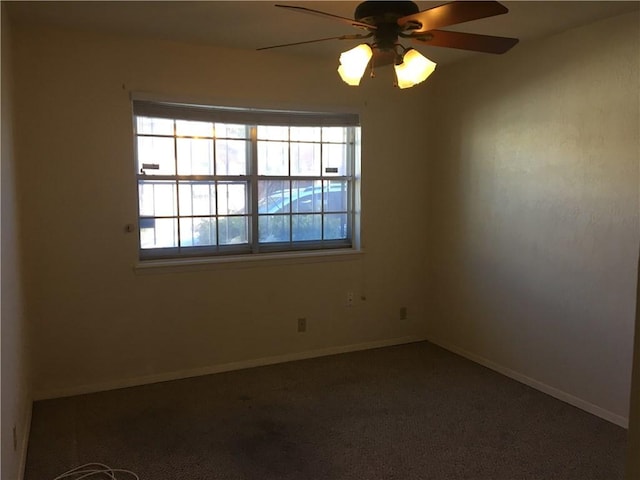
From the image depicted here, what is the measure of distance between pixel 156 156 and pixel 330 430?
221 centimetres

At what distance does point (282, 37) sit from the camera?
344cm

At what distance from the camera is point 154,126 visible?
3703 millimetres

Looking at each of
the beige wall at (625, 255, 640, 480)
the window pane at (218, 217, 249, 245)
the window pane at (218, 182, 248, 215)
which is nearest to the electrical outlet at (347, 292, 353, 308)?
the window pane at (218, 217, 249, 245)

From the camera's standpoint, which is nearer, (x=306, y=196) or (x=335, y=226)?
(x=306, y=196)

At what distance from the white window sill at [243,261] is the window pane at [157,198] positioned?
35 centimetres

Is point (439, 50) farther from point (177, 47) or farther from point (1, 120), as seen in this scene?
point (1, 120)

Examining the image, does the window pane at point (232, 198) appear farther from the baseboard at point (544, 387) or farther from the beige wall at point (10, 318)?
the baseboard at point (544, 387)

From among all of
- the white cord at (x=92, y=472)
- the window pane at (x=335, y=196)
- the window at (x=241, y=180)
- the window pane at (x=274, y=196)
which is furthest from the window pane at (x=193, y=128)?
the white cord at (x=92, y=472)

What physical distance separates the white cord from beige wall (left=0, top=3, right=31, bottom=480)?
22 cm

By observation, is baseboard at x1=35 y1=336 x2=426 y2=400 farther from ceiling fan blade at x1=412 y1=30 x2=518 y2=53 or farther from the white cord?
ceiling fan blade at x1=412 y1=30 x2=518 y2=53

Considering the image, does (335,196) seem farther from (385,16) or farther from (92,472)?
(92,472)

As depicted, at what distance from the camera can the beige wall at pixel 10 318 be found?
2156 millimetres

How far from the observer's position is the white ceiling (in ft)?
9.38

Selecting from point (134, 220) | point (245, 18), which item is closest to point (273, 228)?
point (134, 220)
